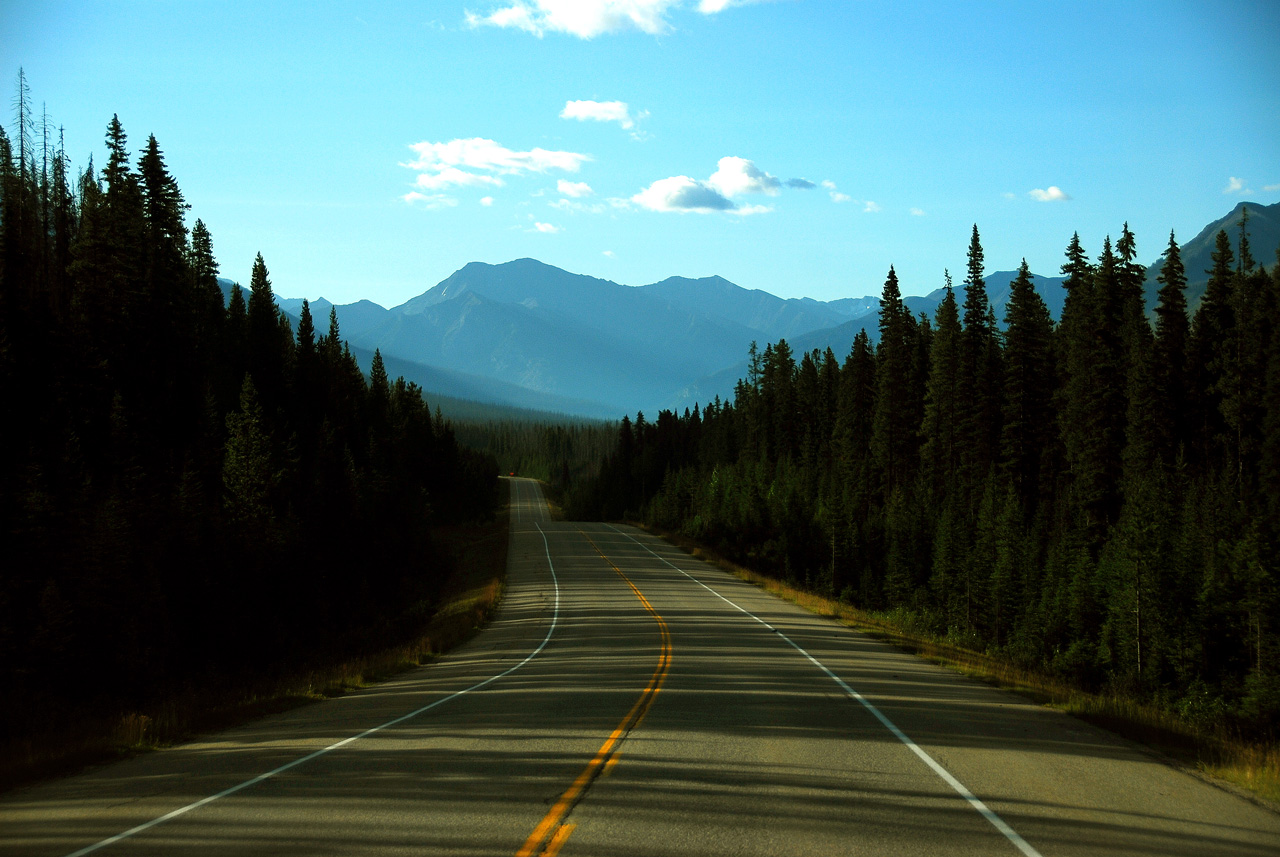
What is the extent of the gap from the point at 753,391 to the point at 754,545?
33.3 metres

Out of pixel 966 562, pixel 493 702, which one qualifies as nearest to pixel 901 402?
pixel 966 562

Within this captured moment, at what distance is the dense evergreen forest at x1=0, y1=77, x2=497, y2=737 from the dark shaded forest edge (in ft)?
91.3

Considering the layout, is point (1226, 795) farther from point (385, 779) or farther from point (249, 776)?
point (249, 776)

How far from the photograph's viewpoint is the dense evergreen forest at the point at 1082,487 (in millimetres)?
40344

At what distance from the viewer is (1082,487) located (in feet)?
157

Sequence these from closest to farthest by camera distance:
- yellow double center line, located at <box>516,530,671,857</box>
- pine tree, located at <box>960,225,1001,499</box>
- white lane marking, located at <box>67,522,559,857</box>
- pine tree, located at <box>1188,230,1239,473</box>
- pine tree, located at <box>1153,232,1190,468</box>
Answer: yellow double center line, located at <box>516,530,671,857</box>, white lane marking, located at <box>67,522,559,857</box>, pine tree, located at <box>1153,232,1190,468</box>, pine tree, located at <box>1188,230,1239,473</box>, pine tree, located at <box>960,225,1001,499</box>

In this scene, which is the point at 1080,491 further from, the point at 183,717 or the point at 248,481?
the point at 183,717

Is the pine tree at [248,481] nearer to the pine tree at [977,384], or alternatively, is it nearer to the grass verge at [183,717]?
the grass verge at [183,717]

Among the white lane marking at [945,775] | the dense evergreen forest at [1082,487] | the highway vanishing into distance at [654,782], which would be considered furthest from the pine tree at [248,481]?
the white lane marking at [945,775]

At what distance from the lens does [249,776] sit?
26.3 feet

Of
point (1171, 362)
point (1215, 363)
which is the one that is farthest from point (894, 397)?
point (1215, 363)

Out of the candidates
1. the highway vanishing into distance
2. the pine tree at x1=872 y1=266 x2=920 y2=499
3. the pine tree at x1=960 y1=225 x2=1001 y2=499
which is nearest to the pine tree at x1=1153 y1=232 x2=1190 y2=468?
the pine tree at x1=960 y1=225 x2=1001 y2=499

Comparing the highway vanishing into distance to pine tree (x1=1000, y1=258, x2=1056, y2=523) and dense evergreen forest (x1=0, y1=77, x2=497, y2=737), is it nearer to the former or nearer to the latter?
dense evergreen forest (x1=0, y1=77, x2=497, y2=737)

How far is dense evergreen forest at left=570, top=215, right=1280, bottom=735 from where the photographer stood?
132 feet
